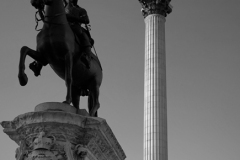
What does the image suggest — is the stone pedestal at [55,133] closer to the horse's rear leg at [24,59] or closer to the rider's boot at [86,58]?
the horse's rear leg at [24,59]

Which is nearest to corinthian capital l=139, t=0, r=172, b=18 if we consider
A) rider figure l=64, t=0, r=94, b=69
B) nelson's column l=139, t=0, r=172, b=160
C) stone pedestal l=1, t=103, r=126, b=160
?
nelson's column l=139, t=0, r=172, b=160

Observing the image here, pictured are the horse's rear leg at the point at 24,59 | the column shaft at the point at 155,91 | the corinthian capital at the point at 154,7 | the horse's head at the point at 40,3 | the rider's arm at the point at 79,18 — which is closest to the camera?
the horse's rear leg at the point at 24,59

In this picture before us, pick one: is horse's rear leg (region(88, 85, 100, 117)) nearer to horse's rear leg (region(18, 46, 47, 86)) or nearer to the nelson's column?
horse's rear leg (region(18, 46, 47, 86))

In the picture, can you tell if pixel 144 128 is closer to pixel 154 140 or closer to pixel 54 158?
pixel 154 140

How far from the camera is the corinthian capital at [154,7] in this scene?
144 feet

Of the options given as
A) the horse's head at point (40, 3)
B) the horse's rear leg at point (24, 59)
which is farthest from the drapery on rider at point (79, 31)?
the horse's head at point (40, 3)

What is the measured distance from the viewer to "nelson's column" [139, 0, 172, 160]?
3909cm

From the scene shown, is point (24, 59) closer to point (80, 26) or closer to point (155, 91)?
point (80, 26)

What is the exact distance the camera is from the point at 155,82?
40.8 m

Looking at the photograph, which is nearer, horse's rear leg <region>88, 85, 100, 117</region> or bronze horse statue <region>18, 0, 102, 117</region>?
bronze horse statue <region>18, 0, 102, 117</region>

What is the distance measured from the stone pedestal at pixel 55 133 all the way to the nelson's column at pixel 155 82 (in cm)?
2921

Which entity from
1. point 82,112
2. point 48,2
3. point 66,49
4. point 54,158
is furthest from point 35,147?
point 48,2

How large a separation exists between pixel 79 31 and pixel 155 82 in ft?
97.4

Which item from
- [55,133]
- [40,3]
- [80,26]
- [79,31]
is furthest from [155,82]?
[55,133]
